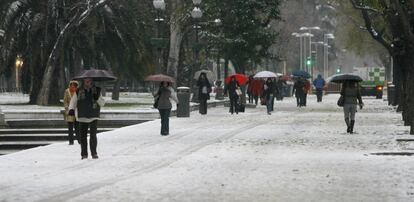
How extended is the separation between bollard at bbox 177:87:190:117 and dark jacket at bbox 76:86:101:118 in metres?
14.5

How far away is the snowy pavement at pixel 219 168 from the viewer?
1159 cm

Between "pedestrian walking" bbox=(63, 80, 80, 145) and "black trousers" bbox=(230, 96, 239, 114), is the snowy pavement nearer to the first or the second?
"pedestrian walking" bbox=(63, 80, 80, 145)

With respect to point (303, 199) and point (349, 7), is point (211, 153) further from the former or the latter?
point (349, 7)

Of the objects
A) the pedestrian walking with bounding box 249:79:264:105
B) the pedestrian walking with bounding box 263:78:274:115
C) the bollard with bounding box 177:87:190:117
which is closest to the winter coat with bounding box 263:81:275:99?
the pedestrian walking with bounding box 263:78:274:115

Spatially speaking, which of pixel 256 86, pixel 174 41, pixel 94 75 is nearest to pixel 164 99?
pixel 94 75

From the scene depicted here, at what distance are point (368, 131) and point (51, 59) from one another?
1831cm

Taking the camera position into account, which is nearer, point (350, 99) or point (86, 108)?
point (86, 108)

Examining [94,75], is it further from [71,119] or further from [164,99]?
[164,99]

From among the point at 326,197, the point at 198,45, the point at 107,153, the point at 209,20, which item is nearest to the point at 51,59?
the point at 198,45

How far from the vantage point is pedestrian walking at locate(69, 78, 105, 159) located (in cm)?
1673

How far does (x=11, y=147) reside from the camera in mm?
23500

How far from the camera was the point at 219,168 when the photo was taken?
48.7 feet

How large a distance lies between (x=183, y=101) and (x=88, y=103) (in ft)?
48.5

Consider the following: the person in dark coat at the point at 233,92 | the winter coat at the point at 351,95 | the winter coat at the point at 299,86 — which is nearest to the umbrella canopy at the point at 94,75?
the winter coat at the point at 351,95
